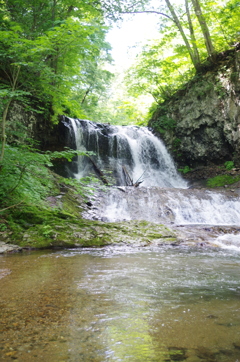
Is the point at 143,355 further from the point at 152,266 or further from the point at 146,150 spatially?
the point at 146,150

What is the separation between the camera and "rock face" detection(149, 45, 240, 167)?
1292 cm

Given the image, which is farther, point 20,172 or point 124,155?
point 124,155

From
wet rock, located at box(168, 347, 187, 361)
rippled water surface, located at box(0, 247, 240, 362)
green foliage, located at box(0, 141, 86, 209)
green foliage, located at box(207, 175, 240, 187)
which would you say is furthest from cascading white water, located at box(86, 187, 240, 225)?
wet rock, located at box(168, 347, 187, 361)

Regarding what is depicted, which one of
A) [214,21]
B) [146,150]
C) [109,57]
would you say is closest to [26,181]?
[146,150]

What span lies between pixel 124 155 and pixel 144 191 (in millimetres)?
4943

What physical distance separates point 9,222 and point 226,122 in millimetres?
12071

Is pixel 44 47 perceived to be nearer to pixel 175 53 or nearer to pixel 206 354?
pixel 206 354

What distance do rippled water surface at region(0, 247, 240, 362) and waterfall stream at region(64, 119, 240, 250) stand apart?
2851mm

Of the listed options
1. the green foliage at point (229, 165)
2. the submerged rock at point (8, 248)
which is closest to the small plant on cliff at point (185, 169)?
the green foliage at point (229, 165)

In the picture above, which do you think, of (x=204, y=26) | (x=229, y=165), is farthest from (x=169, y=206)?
(x=204, y=26)

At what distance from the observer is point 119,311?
6.26 feet

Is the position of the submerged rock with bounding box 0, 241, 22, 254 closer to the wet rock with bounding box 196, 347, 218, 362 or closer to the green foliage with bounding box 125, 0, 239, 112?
the wet rock with bounding box 196, 347, 218, 362

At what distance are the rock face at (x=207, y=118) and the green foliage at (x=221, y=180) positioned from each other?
1339 millimetres

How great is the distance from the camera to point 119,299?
2.17m
